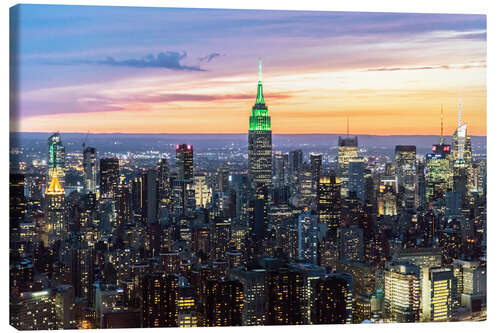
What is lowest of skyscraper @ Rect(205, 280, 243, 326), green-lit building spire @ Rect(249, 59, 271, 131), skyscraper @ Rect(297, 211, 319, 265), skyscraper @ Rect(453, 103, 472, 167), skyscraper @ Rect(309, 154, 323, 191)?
skyscraper @ Rect(205, 280, 243, 326)

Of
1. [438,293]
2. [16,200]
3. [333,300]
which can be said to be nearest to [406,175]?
[438,293]

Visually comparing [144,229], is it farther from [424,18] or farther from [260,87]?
[424,18]

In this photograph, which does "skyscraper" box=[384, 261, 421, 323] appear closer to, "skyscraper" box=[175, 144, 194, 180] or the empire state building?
the empire state building

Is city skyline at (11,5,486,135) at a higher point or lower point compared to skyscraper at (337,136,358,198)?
higher

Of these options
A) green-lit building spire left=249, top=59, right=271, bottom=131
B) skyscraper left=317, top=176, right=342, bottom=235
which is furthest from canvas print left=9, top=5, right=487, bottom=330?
skyscraper left=317, top=176, right=342, bottom=235

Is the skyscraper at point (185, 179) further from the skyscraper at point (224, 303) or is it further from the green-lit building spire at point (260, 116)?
the skyscraper at point (224, 303)

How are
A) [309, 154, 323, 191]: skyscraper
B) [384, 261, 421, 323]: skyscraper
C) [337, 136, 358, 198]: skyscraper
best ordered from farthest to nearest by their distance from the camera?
[309, 154, 323, 191]: skyscraper → [337, 136, 358, 198]: skyscraper → [384, 261, 421, 323]: skyscraper

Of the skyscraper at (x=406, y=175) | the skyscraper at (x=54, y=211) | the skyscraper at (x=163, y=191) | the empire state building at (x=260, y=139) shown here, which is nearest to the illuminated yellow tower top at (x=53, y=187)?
the skyscraper at (x=54, y=211)
